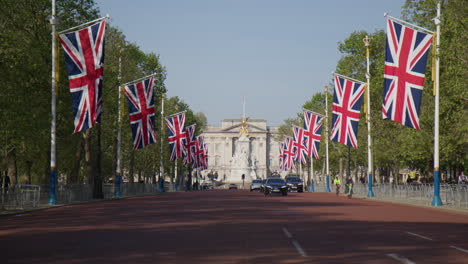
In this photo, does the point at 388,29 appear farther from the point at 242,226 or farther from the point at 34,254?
the point at 34,254

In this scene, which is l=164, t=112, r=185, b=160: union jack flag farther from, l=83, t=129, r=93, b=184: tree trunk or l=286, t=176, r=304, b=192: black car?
l=286, t=176, r=304, b=192: black car

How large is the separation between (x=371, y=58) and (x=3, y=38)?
49.3m

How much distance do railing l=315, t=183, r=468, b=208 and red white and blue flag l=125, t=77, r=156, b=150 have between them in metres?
19.5

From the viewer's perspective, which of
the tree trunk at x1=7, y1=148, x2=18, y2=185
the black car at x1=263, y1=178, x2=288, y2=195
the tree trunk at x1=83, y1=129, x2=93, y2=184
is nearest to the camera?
the tree trunk at x1=7, y1=148, x2=18, y2=185

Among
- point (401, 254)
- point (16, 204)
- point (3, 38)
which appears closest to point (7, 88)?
point (3, 38)

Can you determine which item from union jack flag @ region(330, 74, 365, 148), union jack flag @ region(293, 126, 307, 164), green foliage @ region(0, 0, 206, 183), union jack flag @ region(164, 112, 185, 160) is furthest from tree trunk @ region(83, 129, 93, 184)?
union jack flag @ region(293, 126, 307, 164)

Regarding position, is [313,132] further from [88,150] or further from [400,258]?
[400,258]

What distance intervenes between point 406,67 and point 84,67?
15.5m

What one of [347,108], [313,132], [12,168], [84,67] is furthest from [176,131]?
[84,67]

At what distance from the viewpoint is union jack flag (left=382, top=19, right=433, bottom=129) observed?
3347 centimetres

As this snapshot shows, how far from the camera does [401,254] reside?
14.2 m

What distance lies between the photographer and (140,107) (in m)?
49.7

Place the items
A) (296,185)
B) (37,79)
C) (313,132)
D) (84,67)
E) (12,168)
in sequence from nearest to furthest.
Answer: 1. (84,67)
2. (37,79)
3. (12,168)
4. (313,132)
5. (296,185)

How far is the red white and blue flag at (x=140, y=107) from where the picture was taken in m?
49.2
